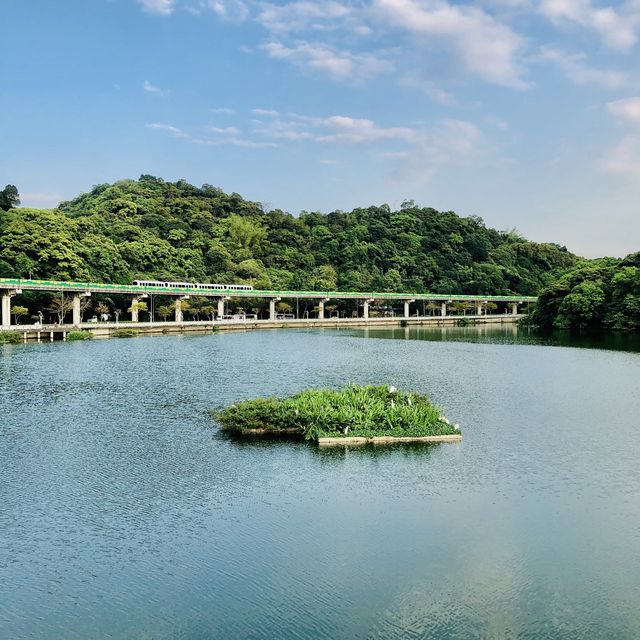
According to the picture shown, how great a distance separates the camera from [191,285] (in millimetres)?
77500

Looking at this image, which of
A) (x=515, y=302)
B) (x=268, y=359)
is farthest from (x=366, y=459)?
(x=515, y=302)

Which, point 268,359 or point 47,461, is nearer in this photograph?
point 47,461

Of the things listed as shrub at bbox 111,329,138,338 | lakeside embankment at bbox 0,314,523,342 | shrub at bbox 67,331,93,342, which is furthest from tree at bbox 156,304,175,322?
shrub at bbox 67,331,93,342

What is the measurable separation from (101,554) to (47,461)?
592 cm

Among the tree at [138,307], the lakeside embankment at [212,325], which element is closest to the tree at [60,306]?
the lakeside embankment at [212,325]

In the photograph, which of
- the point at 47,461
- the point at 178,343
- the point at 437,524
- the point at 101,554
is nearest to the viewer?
the point at 101,554

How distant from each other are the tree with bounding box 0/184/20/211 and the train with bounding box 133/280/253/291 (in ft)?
54.9

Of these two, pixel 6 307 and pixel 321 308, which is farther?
pixel 321 308

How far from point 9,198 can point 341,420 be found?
232 feet

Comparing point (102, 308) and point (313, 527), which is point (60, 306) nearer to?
point (102, 308)

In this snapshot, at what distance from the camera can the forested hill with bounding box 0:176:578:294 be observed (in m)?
66.7

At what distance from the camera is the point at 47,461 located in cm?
1588

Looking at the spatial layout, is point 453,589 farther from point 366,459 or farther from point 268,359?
point 268,359

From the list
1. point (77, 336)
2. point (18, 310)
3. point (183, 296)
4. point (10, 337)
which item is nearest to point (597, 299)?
point (183, 296)
